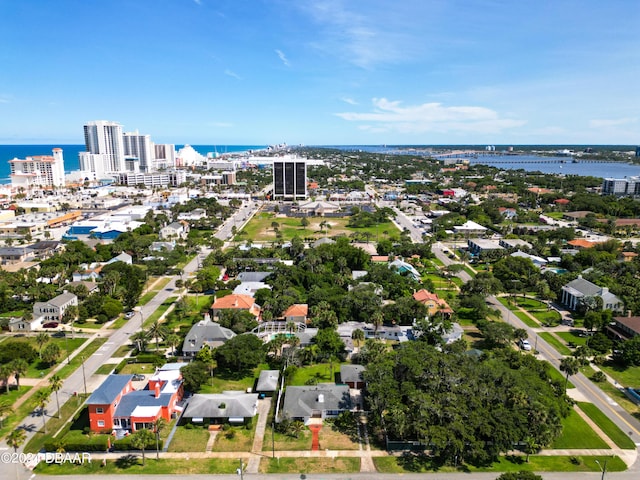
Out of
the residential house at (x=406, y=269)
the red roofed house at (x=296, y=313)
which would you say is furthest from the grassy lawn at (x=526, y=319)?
the red roofed house at (x=296, y=313)

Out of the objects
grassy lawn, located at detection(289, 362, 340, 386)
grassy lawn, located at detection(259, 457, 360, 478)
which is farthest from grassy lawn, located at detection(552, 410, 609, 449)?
grassy lawn, located at detection(289, 362, 340, 386)

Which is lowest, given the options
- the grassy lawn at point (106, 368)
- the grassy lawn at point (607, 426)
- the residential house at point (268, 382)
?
the grassy lawn at point (607, 426)

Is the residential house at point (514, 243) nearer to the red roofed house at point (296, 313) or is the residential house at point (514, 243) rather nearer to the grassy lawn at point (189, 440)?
the red roofed house at point (296, 313)

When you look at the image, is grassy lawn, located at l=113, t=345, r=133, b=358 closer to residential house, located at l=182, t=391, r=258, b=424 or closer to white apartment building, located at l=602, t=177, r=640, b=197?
residential house, located at l=182, t=391, r=258, b=424

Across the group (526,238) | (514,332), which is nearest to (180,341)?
(514,332)

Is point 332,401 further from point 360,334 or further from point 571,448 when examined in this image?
point 571,448

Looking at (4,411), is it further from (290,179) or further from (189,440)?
(290,179)
